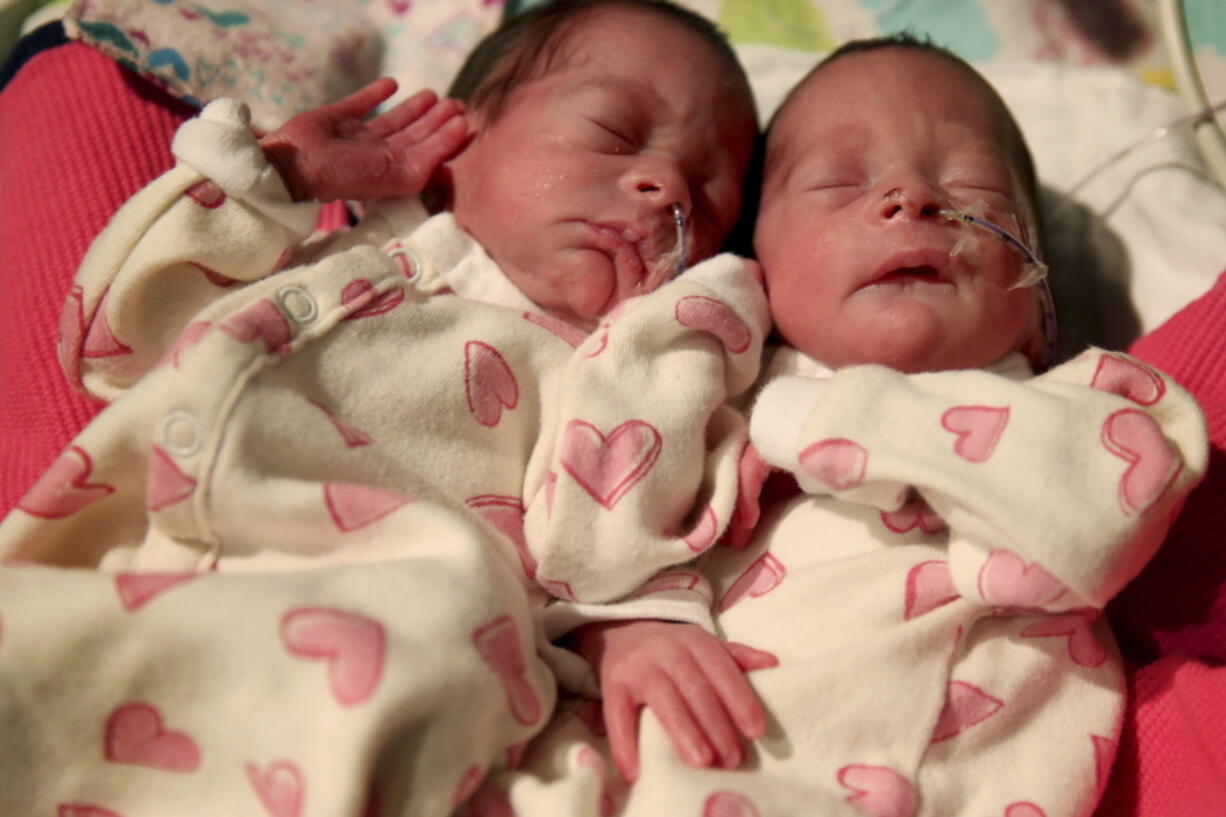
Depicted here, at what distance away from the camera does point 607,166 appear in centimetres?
127

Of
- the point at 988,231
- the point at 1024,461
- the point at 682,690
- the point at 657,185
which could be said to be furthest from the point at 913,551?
the point at 657,185

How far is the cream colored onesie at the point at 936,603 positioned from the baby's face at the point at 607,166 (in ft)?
0.96

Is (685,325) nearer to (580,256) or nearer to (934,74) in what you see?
(580,256)

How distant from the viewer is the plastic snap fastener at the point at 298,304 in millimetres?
1054

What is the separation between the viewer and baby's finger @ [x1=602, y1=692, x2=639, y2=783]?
962 millimetres

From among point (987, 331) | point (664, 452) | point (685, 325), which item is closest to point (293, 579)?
point (664, 452)

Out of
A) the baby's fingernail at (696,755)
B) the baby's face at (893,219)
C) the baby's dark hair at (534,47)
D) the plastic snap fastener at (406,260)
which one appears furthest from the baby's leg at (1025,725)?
the baby's dark hair at (534,47)

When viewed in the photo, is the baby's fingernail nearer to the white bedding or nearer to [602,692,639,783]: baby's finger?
[602,692,639,783]: baby's finger

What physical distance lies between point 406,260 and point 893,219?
0.59m

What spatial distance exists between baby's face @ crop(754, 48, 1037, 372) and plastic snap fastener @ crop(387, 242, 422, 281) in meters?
0.45

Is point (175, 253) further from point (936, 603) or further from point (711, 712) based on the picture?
point (936, 603)

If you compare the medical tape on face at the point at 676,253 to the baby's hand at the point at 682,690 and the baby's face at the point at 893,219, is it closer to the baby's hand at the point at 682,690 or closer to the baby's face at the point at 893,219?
the baby's face at the point at 893,219

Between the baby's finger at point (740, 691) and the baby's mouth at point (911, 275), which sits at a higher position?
the baby's mouth at point (911, 275)

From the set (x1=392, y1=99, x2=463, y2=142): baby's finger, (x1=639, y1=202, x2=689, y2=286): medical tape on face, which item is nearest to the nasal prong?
(x1=639, y1=202, x2=689, y2=286): medical tape on face
